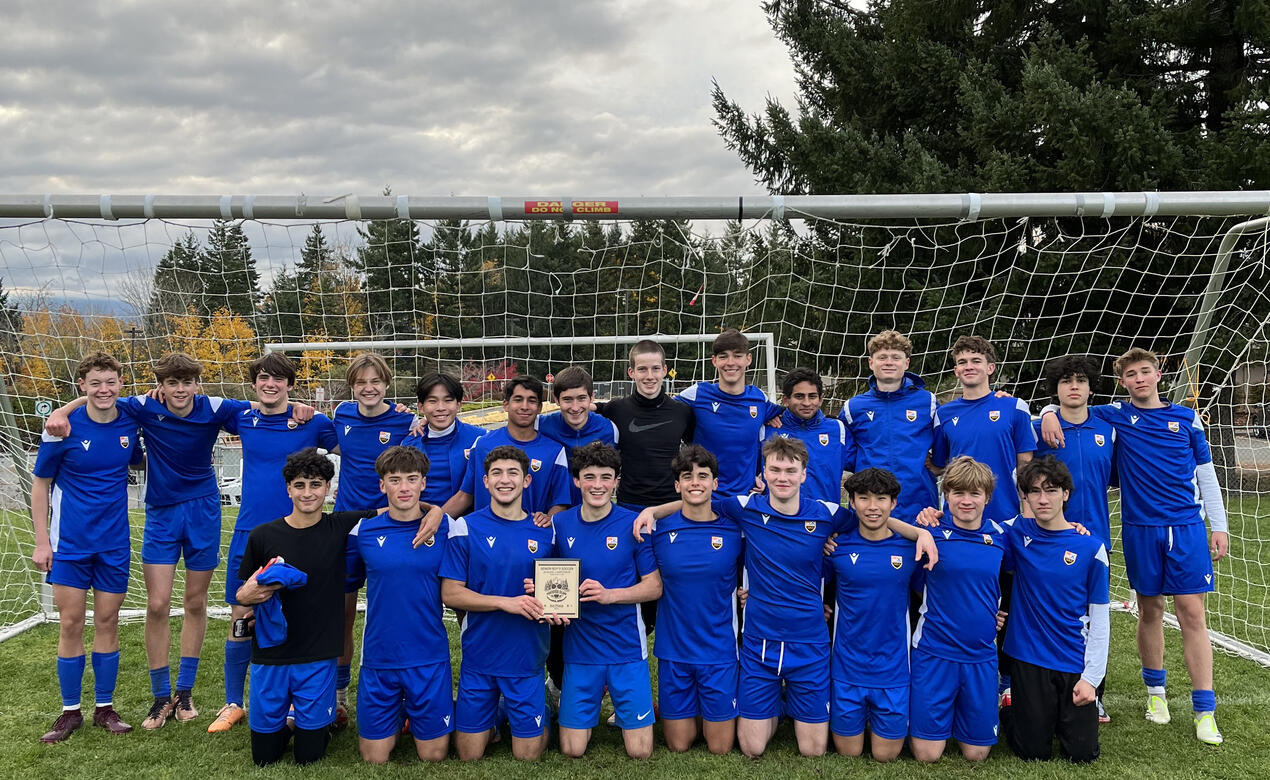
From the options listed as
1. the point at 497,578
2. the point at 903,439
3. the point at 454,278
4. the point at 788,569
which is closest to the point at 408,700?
the point at 497,578

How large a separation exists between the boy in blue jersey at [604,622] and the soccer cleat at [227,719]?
1.71 meters

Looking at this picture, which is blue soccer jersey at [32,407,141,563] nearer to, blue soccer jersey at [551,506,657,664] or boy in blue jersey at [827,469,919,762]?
blue soccer jersey at [551,506,657,664]

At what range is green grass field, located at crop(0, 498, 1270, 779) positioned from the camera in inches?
133

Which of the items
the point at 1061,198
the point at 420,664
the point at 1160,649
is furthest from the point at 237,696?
the point at 1061,198

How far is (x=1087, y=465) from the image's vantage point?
13.3ft

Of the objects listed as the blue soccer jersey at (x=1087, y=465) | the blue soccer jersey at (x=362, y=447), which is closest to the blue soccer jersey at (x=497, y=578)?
the blue soccer jersey at (x=362, y=447)

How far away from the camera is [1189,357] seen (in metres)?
5.17

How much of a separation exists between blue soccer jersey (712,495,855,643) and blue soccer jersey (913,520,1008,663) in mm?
446

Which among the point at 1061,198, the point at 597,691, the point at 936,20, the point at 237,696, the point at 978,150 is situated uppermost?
the point at 936,20

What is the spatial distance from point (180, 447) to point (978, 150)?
33.8 ft

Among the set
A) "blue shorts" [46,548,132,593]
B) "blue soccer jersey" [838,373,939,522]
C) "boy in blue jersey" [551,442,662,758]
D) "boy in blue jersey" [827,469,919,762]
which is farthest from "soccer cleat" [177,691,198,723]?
"blue soccer jersey" [838,373,939,522]

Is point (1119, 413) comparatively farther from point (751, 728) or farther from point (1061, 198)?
point (751, 728)

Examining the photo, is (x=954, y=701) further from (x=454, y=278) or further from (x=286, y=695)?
(x=454, y=278)

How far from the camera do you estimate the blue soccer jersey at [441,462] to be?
396 cm
